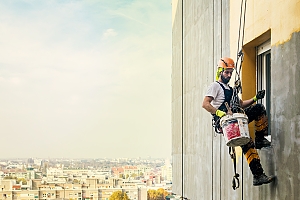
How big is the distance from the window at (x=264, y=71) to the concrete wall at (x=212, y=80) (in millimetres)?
117

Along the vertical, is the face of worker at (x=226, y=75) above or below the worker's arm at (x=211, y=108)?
above

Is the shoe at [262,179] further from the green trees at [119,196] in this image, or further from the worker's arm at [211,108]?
the green trees at [119,196]

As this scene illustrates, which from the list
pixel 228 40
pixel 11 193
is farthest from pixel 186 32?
pixel 11 193

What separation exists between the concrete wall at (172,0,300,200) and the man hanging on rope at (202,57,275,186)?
0.13 m

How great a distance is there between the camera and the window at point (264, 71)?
7465 millimetres

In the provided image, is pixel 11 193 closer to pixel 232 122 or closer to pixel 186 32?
pixel 186 32

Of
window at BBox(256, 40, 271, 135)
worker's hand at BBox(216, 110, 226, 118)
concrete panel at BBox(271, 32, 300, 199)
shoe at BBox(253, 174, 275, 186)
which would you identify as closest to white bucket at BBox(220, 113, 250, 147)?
worker's hand at BBox(216, 110, 226, 118)

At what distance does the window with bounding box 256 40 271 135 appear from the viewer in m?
7.46

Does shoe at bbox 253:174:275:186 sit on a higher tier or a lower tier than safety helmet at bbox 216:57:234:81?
lower

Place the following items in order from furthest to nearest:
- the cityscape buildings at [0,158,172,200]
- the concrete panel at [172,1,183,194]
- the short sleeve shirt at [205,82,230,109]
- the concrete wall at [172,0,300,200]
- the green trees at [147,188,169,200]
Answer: the cityscape buildings at [0,158,172,200] < the green trees at [147,188,169,200] < the concrete panel at [172,1,183,194] < the short sleeve shirt at [205,82,230,109] < the concrete wall at [172,0,300,200]

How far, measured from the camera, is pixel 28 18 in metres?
90.2

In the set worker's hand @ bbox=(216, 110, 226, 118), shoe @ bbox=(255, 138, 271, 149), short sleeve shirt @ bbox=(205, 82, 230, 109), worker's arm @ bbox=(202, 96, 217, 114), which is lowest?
shoe @ bbox=(255, 138, 271, 149)

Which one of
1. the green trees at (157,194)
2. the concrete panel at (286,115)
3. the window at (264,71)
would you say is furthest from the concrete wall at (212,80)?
the green trees at (157,194)

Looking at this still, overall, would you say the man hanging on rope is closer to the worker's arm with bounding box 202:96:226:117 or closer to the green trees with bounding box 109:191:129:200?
the worker's arm with bounding box 202:96:226:117
